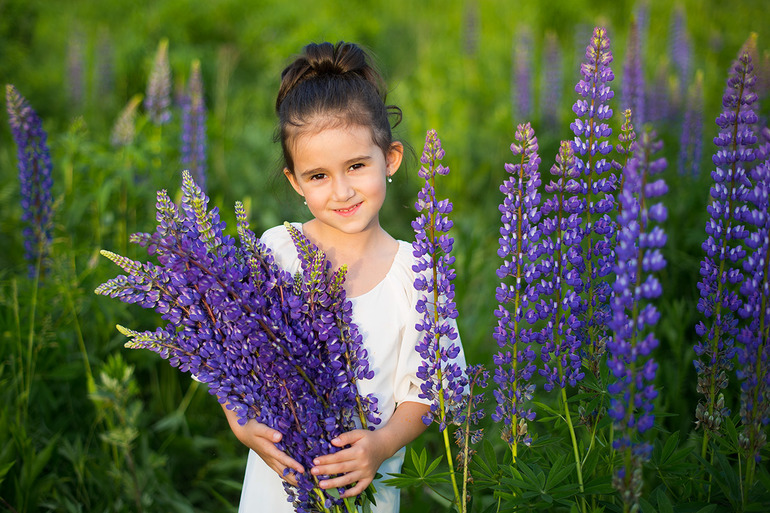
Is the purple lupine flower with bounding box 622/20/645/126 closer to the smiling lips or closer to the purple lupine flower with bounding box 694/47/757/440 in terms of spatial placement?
the purple lupine flower with bounding box 694/47/757/440

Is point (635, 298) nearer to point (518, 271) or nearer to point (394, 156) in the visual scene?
point (518, 271)

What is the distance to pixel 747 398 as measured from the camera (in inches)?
55.1

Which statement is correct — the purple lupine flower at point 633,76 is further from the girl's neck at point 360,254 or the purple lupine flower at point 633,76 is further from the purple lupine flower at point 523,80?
the girl's neck at point 360,254

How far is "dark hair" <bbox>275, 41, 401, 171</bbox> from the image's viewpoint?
1.77 m

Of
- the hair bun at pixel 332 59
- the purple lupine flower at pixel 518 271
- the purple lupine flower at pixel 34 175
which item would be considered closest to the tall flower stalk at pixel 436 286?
the purple lupine flower at pixel 518 271

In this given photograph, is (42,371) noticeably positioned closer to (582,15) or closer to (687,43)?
(687,43)

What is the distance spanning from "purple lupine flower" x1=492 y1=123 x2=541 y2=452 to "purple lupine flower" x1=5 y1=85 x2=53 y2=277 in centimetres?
206

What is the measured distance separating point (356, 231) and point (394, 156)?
292mm

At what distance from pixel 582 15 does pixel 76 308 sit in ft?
22.9

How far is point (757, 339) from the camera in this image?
1.38 meters

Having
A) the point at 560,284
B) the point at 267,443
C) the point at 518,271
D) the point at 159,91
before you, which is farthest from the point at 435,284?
the point at 159,91

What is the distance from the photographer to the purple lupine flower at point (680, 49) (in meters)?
5.39

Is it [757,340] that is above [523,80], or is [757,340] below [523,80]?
below

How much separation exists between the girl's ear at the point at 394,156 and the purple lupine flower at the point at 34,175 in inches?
64.6
